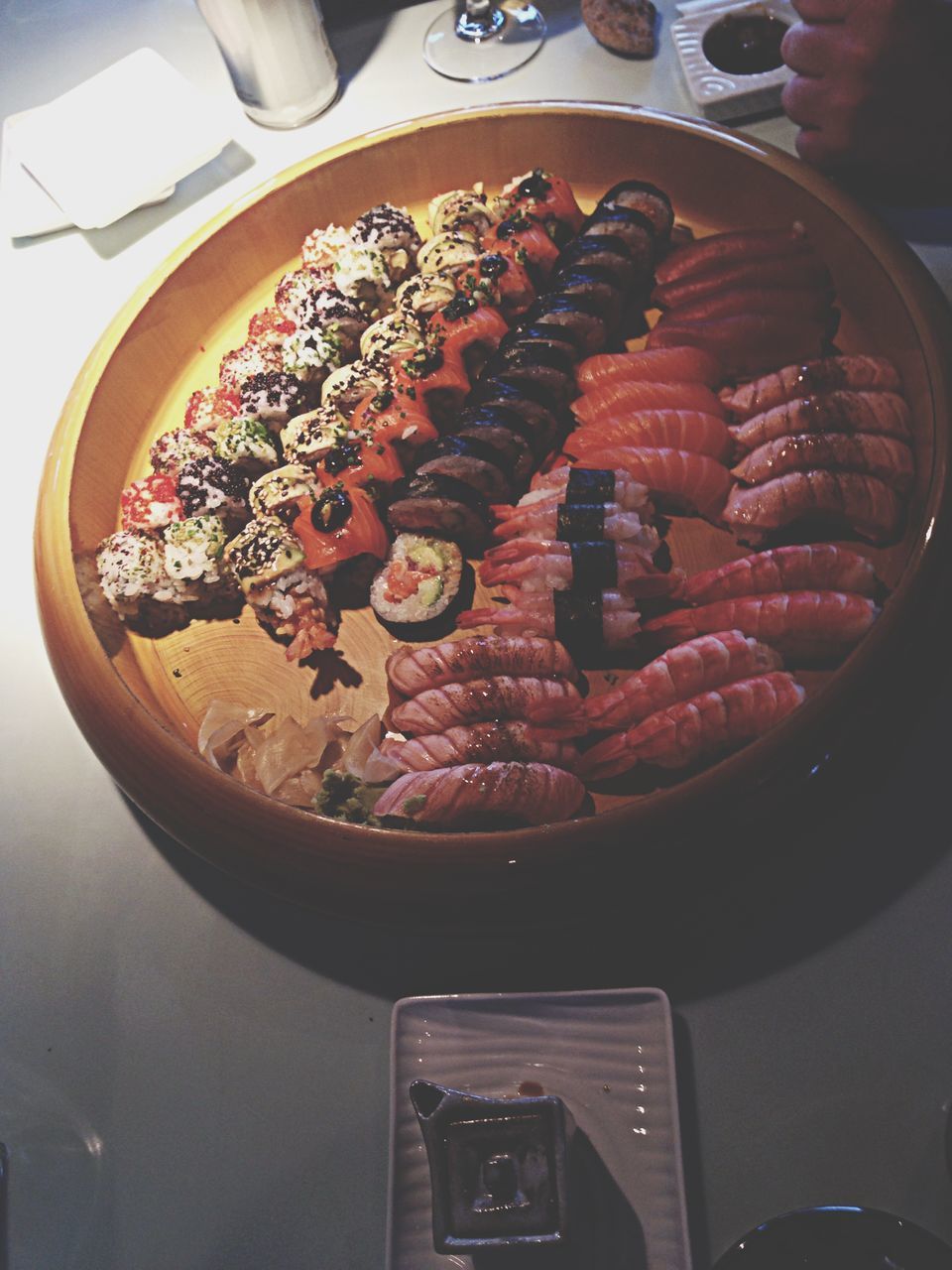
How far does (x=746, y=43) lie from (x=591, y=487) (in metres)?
2.03

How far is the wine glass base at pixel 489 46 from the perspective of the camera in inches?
144

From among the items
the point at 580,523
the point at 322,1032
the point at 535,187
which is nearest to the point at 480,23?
the point at 535,187

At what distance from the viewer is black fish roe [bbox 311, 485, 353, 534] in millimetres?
2506

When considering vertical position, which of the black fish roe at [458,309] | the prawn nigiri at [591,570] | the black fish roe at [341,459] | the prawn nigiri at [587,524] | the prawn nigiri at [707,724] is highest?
the black fish roe at [458,309]

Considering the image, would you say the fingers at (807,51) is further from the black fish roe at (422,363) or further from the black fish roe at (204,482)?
the black fish roe at (204,482)

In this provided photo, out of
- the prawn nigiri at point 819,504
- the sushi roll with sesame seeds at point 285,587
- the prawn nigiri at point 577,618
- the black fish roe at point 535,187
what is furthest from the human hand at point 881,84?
the sushi roll with sesame seeds at point 285,587

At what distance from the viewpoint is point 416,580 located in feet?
8.34

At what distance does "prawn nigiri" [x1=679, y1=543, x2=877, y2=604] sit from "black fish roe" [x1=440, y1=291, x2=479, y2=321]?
1121mm

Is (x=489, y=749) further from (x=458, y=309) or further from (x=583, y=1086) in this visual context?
(x=458, y=309)

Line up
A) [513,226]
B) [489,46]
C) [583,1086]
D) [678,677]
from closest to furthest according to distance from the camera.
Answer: [583,1086], [678,677], [513,226], [489,46]

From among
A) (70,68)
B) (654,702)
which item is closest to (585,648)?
(654,702)

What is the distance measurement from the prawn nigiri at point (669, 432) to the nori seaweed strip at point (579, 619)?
1.74ft

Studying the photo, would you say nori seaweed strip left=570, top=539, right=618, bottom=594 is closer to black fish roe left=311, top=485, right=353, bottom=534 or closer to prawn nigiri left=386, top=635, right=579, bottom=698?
prawn nigiri left=386, top=635, right=579, bottom=698

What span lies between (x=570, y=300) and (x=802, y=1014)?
2035mm
